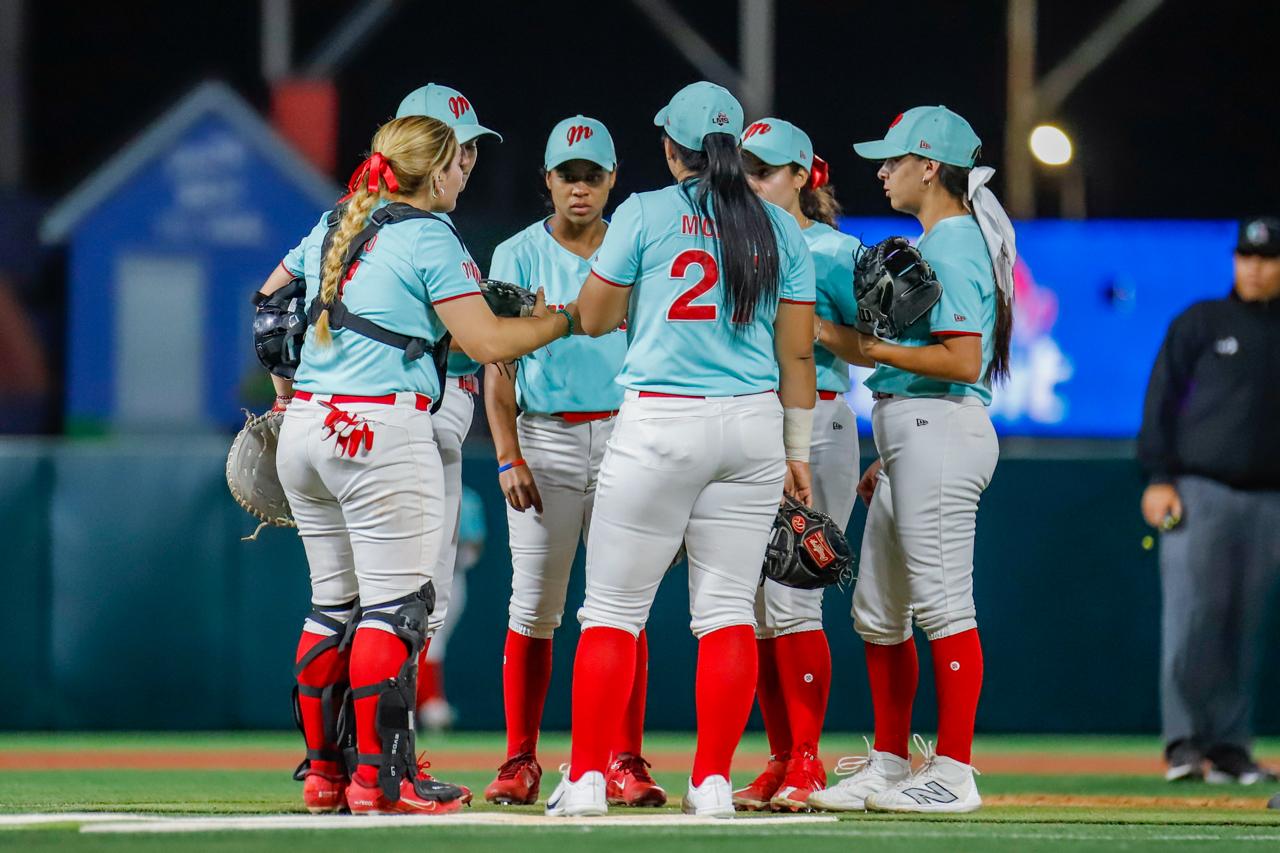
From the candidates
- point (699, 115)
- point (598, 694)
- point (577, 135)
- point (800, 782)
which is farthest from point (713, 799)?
point (577, 135)

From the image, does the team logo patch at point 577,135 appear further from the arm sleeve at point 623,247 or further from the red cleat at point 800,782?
the red cleat at point 800,782

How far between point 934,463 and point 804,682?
0.77m

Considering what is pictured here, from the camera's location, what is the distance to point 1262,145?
17.2 m

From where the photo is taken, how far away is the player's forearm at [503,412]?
5.54m

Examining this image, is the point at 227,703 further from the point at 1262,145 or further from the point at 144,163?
the point at 1262,145

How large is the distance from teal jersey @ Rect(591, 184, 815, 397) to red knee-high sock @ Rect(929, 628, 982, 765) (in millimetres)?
1070

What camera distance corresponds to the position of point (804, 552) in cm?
497

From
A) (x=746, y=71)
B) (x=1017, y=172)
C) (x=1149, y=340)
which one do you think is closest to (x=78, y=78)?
(x=746, y=71)

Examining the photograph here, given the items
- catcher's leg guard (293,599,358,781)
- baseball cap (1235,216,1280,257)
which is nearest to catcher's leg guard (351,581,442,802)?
catcher's leg guard (293,599,358,781)

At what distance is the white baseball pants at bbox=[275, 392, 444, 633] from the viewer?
→ 475 centimetres

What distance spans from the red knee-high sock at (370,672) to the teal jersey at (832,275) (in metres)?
1.61

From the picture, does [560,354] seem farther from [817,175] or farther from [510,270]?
[817,175]

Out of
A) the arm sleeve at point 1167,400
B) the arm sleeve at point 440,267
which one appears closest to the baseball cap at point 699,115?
the arm sleeve at point 440,267

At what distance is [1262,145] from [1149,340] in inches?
183
